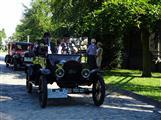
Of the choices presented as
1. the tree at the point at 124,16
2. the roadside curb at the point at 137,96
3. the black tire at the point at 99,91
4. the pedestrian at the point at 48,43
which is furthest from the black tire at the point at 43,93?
the tree at the point at 124,16

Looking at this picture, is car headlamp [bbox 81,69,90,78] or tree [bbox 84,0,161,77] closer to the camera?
car headlamp [bbox 81,69,90,78]

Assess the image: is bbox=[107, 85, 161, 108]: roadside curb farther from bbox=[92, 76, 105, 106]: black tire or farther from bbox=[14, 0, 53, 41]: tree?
bbox=[14, 0, 53, 41]: tree

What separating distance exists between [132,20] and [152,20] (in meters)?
0.95

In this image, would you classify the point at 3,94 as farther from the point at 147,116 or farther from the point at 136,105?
the point at 147,116

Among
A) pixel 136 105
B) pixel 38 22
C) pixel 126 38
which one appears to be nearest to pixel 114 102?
pixel 136 105

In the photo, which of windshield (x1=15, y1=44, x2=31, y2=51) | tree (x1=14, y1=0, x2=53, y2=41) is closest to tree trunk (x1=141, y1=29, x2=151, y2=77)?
windshield (x1=15, y1=44, x2=31, y2=51)

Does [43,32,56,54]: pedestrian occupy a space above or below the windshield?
below

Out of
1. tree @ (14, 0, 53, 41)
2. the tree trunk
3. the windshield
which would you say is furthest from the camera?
tree @ (14, 0, 53, 41)

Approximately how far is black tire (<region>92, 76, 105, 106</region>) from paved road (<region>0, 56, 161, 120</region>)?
7.2 inches

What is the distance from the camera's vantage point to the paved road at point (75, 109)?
10.5 metres

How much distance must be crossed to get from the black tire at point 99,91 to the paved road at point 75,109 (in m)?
0.18

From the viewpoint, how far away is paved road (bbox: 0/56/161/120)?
10.5 meters

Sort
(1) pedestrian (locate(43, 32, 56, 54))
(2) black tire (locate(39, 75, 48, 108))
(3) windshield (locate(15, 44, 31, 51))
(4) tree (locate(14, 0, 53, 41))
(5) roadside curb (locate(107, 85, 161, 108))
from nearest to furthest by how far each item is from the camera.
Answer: (2) black tire (locate(39, 75, 48, 108)), (5) roadside curb (locate(107, 85, 161, 108)), (1) pedestrian (locate(43, 32, 56, 54)), (3) windshield (locate(15, 44, 31, 51)), (4) tree (locate(14, 0, 53, 41))

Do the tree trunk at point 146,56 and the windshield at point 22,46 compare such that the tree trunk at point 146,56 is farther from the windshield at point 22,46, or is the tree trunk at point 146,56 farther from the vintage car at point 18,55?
the windshield at point 22,46
